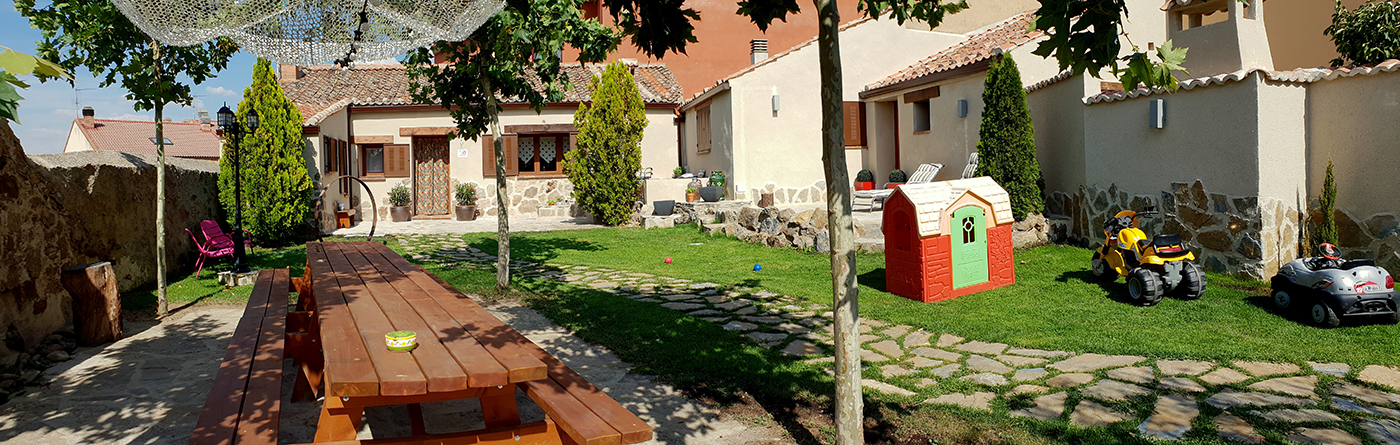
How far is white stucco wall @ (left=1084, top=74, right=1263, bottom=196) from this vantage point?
659 centimetres

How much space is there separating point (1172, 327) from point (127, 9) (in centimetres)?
666

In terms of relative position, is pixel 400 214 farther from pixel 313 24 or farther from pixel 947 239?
pixel 947 239

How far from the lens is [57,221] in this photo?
217 inches

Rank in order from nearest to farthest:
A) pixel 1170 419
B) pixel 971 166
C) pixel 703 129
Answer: pixel 1170 419, pixel 971 166, pixel 703 129

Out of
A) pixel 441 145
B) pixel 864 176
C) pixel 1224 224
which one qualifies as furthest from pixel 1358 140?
pixel 441 145

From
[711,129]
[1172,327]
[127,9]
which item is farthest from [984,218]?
[711,129]

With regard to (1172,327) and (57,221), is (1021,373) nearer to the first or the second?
(1172,327)

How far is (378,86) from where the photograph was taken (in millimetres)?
18219

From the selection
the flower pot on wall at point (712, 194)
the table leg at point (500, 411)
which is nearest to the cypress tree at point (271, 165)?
the flower pot on wall at point (712, 194)

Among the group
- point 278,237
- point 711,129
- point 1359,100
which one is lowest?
point 278,237

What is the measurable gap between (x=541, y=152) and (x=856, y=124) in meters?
8.31

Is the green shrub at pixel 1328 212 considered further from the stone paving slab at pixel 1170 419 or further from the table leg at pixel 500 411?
the table leg at pixel 500 411

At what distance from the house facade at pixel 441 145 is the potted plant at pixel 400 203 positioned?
197 millimetres

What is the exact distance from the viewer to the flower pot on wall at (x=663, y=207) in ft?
48.2
